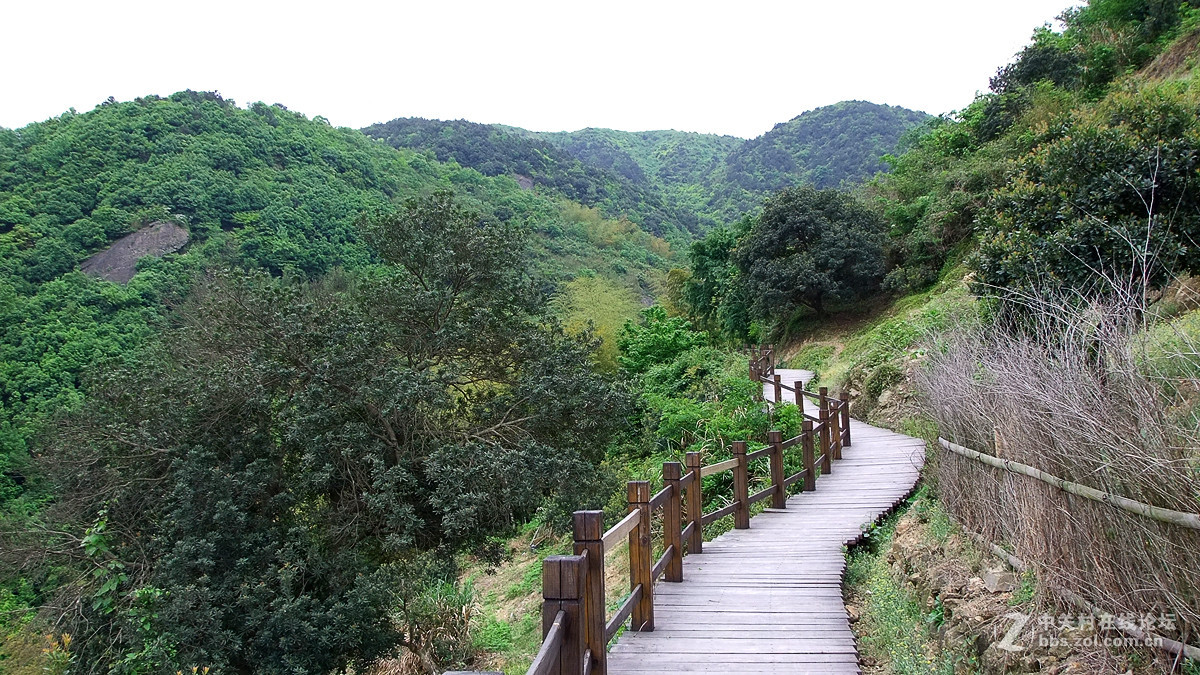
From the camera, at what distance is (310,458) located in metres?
12.5

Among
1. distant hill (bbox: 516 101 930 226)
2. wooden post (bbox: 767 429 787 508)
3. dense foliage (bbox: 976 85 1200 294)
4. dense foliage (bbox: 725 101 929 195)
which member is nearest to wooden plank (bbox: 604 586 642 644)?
wooden post (bbox: 767 429 787 508)

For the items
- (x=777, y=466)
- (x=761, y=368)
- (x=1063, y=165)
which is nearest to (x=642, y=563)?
(x=777, y=466)

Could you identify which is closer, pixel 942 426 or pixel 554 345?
pixel 942 426

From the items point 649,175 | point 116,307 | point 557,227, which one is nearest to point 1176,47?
point 116,307

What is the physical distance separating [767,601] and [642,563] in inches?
→ 48.4

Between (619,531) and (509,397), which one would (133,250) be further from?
(619,531)

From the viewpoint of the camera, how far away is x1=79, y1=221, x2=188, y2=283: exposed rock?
37.4 m

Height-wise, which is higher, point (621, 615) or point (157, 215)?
point (157, 215)

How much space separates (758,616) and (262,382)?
429 inches

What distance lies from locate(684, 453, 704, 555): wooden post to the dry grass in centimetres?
243

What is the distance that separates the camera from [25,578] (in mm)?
13789

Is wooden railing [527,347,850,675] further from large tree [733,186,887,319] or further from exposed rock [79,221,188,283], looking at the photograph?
exposed rock [79,221,188,283]

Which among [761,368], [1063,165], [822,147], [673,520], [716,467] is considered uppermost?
[822,147]

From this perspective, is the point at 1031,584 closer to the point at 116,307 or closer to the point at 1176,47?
the point at 1176,47
